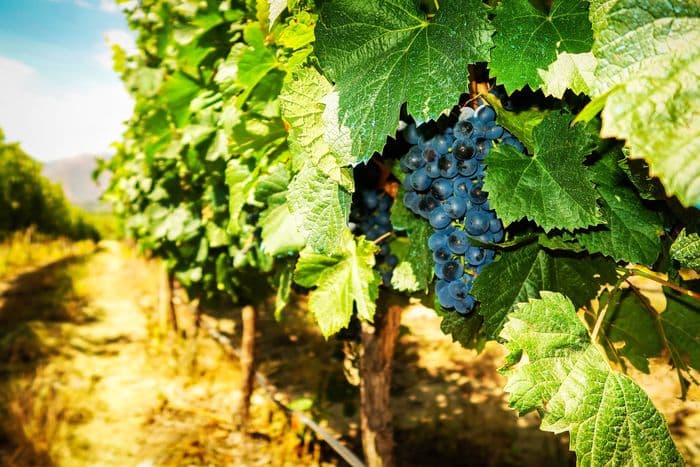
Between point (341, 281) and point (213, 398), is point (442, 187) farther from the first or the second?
point (213, 398)

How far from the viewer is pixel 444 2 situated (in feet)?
2.52

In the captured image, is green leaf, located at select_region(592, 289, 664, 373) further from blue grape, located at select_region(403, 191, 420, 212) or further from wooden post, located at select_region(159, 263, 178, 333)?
wooden post, located at select_region(159, 263, 178, 333)

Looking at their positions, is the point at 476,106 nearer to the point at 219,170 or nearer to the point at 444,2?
the point at 444,2

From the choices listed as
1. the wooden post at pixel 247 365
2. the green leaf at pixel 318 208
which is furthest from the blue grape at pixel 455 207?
the wooden post at pixel 247 365

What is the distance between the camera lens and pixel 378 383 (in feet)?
6.86

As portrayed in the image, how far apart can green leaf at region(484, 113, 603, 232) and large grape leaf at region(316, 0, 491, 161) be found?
185mm

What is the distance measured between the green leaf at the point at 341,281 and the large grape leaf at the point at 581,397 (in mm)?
443

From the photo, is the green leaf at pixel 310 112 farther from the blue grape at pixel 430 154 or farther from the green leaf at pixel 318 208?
the blue grape at pixel 430 154

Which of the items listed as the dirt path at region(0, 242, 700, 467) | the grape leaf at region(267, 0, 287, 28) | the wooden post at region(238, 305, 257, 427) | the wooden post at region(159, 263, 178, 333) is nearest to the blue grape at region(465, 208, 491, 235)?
the grape leaf at region(267, 0, 287, 28)

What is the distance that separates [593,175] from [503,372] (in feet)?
1.24

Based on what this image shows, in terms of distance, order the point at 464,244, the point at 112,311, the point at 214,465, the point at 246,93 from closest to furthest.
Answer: the point at 464,244
the point at 246,93
the point at 214,465
the point at 112,311

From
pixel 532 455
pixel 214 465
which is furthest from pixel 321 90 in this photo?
pixel 532 455

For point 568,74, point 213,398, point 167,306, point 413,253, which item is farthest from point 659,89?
point 167,306

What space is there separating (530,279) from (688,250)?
33cm
